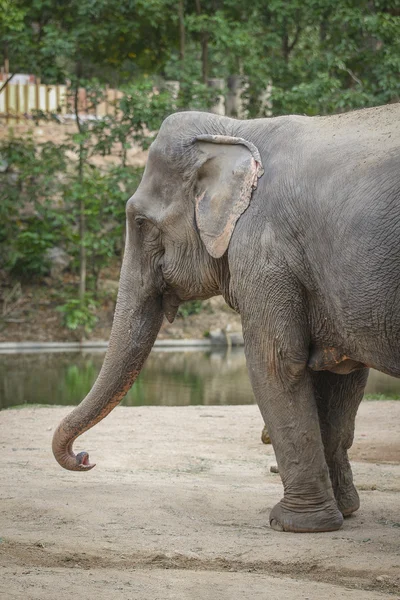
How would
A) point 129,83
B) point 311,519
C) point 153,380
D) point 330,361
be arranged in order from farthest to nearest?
point 129,83, point 153,380, point 311,519, point 330,361

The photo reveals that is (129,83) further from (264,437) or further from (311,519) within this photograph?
(311,519)

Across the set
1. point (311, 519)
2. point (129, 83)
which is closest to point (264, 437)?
point (311, 519)

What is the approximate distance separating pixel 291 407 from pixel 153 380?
369 inches

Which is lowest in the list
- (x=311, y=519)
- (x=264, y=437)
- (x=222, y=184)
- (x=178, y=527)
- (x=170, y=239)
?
(x=264, y=437)

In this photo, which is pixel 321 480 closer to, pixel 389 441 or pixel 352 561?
pixel 352 561

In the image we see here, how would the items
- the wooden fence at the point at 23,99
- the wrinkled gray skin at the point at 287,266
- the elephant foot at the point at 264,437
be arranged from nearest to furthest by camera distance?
the wrinkled gray skin at the point at 287,266 < the elephant foot at the point at 264,437 < the wooden fence at the point at 23,99

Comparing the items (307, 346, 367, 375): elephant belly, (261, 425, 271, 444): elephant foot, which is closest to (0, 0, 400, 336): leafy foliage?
(261, 425, 271, 444): elephant foot

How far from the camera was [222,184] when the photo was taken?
5586mm

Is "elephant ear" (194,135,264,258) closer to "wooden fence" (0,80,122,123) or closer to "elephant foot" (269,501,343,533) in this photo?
"elephant foot" (269,501,343,533)

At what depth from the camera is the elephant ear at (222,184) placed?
17.9 ft

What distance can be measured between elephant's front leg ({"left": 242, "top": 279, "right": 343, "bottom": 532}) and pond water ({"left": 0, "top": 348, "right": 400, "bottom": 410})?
20.8 ft

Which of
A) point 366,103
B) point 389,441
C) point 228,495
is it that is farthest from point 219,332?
point 228,495

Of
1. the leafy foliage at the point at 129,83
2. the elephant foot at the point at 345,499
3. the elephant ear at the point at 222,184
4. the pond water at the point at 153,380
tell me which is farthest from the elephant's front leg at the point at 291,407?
the leafy foliage at the point at 129,83

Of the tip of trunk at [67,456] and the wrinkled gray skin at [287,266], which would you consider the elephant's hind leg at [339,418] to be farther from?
the tip of trunk at [67,456]
